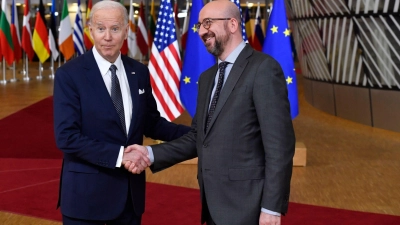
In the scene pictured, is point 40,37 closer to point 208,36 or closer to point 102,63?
point 102,63

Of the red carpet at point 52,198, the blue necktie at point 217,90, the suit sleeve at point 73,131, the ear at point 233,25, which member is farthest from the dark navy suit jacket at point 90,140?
the red carpet at point 52,198

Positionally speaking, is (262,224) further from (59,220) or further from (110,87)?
(59,220)

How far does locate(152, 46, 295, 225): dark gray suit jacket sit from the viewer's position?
2885 mm

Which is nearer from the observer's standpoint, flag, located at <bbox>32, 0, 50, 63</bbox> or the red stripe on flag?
the red stripe on flag

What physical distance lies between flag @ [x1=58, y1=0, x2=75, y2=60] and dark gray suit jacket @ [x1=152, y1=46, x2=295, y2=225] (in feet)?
58.3

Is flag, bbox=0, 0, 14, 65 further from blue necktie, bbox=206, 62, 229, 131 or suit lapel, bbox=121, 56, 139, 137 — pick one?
blue necktie, bbox=206, 62, 229, 131

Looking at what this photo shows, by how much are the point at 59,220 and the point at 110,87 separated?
2.85 m

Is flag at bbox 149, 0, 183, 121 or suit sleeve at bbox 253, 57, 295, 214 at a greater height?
suit sleeve at bbox 253, 57, 295, 214

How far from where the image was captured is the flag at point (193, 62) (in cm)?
840

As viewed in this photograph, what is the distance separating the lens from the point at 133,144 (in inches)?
126

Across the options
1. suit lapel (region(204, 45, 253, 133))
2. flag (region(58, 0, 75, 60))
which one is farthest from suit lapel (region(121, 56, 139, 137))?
flag (region(58, 0, 75, 60))

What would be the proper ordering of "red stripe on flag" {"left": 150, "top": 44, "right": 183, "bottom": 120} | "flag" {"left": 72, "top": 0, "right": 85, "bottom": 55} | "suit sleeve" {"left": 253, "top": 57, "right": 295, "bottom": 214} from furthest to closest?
"flag" {"left": 72, "top": 0, "right": 85, "bottom": 55} < "red stripe on flag" {"left": 150, "top": 44, "right": 183, "bottom": 120} < "suit sleeve" {"left": 253, "top": 57, "right": 295, "bottom": 214}

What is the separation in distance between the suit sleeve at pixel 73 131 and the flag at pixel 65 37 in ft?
57.6

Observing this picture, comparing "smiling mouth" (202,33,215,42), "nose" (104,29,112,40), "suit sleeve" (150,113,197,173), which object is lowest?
"suit sleeve" (150,113,197,173)
